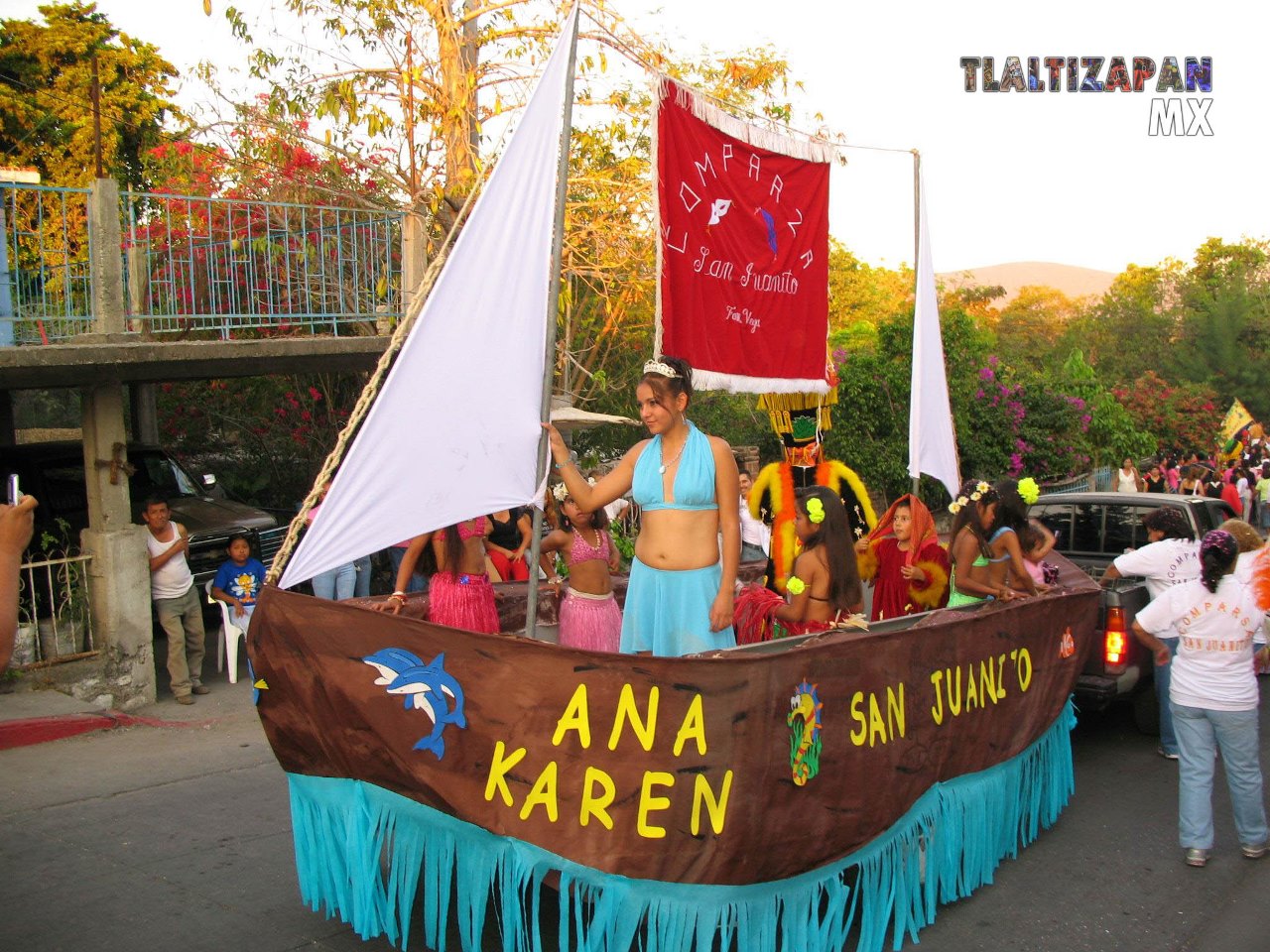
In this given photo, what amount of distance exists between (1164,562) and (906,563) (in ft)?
4.63

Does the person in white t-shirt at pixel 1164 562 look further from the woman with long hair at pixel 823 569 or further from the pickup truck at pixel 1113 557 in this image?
the woman with long hair at pixel 823 569

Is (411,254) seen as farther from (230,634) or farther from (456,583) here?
(456,583)

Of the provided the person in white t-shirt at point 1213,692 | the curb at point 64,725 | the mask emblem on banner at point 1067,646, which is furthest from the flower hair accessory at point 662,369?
the curb at point 64,725

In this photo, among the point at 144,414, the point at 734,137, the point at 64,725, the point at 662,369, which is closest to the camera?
the point at 662,369

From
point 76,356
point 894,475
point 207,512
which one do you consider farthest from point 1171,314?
point 76,356

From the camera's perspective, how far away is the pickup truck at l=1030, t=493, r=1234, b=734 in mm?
6887

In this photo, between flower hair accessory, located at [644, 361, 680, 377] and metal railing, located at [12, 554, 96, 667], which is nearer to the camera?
flower hair accessory, located at [644, 361, 680, 377]

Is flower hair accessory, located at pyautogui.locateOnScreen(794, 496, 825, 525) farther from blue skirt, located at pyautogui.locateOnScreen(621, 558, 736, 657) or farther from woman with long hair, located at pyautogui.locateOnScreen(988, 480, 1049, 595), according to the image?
woman with long hair, located at pyautogui.locateOnScreen(988, 480, 1049, 595)

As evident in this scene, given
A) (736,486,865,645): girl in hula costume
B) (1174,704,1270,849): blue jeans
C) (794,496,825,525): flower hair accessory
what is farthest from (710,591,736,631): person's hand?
(1174,704,1270,849): blue jeans

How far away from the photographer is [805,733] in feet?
12.7

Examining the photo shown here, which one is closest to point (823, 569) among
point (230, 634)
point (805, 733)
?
point (805, 733)

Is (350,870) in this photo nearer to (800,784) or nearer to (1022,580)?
(800,784)

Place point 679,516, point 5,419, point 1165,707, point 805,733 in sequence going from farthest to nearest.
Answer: point 5,419 → point 1165,707 → point 679,516 → point 805,733

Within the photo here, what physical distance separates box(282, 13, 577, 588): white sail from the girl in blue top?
656mm
